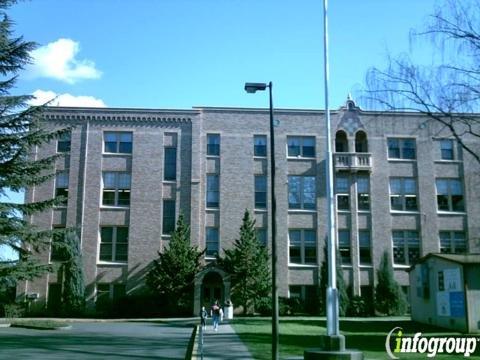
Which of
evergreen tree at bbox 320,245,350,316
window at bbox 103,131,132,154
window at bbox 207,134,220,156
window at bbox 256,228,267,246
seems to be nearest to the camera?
evergreen tree at bbox 320,245,350,316

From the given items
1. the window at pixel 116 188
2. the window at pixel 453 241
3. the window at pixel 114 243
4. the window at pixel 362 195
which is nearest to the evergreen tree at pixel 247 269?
the window at pixel 114 243

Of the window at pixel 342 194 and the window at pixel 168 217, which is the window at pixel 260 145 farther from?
the window at pixel 168 217

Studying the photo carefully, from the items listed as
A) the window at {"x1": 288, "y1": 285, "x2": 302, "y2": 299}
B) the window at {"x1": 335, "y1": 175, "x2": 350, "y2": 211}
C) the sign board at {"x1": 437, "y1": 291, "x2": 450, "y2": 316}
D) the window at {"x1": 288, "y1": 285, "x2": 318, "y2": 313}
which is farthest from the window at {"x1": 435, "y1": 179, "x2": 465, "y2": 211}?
the sign board at {"x1": 437, "y1": 291, "x2": 450, "y2": 316}

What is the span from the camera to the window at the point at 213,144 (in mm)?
44875

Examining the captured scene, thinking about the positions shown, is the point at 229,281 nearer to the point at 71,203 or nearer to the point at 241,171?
the point at 241,171

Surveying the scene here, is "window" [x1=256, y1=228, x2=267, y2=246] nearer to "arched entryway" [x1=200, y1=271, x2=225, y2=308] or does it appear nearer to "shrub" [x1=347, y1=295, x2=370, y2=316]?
"arched entryway" [x1=200, y1=271, x2=225, y2=308]

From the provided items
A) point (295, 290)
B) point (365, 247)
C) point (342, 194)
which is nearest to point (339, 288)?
point (295, 290)

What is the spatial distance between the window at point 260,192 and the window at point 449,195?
1414 cm

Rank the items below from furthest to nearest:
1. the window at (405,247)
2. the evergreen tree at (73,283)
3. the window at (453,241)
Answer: the window at (453,241) < the window at (405,247) < the evergreen tree at (73,283)

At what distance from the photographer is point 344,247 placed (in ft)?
146

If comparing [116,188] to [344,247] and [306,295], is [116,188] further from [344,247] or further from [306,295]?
[344,247]

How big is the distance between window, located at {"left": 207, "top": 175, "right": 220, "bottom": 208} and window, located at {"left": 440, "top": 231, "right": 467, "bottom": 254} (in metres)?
18.3

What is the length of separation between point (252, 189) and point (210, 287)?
846 cm

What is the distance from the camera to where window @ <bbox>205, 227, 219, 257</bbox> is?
43.2 meters
